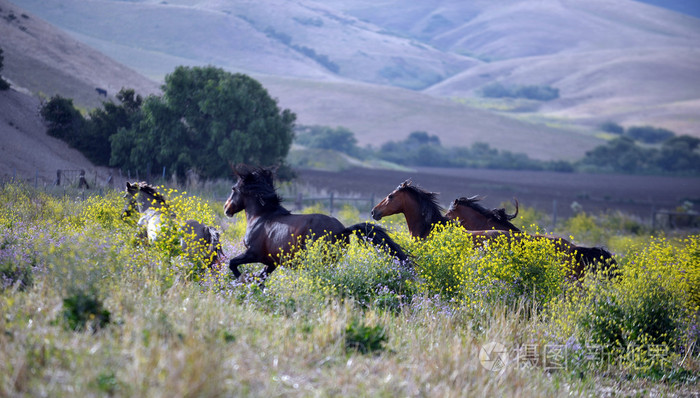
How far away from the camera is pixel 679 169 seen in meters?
96.9

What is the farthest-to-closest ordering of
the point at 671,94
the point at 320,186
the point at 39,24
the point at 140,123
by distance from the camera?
the point at 671,94, the point at 39,24, the point at 320,186, the point at 140,123

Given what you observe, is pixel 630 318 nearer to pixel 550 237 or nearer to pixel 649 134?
pixel 550 237

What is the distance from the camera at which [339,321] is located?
22.5 feet

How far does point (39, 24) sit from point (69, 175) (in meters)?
51.5

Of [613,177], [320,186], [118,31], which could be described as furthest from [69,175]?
[118,31]

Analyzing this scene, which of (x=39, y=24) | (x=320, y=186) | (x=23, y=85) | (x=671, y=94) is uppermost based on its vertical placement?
(x=671, y=94)

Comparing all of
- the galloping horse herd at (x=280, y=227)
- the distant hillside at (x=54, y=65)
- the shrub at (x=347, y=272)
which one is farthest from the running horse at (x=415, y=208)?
the distant hillside at (x=54, y=65)

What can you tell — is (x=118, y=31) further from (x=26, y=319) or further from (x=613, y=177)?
(x=26, y=319)

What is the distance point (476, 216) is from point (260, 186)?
4.08 metres

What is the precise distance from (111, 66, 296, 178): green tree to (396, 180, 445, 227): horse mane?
13.9m

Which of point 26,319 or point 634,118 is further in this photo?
point 634,118

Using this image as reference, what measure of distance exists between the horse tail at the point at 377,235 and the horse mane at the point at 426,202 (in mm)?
1470

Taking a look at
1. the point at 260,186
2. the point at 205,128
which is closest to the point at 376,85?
the point at 205,128

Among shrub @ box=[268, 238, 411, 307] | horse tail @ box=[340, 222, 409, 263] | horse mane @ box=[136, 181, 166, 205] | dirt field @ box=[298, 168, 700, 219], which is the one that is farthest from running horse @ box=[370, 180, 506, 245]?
dirt field @ box=[298, 168, 700, 219]
